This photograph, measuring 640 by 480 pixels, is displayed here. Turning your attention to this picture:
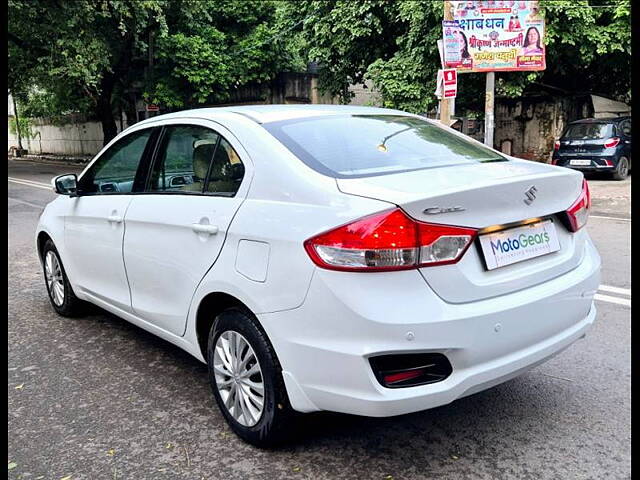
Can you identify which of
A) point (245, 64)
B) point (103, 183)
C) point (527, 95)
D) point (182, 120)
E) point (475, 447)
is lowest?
point (475, 447)

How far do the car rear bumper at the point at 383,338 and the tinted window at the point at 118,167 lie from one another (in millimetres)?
1752

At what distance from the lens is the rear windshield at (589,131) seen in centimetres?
1434

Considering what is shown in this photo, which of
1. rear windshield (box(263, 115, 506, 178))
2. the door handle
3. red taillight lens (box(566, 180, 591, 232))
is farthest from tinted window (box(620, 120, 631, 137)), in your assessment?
the door handle

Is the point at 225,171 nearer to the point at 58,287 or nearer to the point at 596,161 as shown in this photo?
the point at 58,287

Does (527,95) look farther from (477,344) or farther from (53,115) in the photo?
(53,115)

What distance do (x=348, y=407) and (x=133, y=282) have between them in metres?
1.77

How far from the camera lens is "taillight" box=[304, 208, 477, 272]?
2268mm

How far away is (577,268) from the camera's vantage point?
9.40ft

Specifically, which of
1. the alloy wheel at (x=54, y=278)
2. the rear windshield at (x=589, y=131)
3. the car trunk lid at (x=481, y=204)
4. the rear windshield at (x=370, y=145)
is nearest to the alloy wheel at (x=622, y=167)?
the rear windshield at (x=589, y=131)

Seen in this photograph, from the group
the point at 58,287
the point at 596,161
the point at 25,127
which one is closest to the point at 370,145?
the point at 58,287

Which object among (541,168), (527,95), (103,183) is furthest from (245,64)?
(541,168)

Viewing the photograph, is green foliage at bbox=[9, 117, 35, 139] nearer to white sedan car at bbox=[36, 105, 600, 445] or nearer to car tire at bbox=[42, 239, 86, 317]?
car tire at bbox=[42, 239, 86, 317]

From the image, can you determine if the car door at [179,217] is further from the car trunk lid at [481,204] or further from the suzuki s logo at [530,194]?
the suzuki s logo at [530,194]

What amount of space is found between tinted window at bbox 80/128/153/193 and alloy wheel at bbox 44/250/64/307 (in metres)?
0.81
